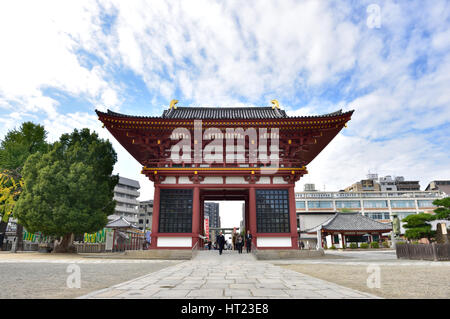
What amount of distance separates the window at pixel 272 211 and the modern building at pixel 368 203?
46.1m

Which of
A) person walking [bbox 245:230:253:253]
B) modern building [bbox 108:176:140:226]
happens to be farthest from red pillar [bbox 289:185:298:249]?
modern building [bbox 108:176:140:226]

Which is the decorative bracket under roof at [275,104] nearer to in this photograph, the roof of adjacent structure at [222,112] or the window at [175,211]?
the roof of adjacent structure at [222,112]

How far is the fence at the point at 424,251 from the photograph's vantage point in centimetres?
1365

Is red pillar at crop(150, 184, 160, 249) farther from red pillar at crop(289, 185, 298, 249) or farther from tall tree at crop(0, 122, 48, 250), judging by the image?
tall tree at crop(0, 122, 48, 250)

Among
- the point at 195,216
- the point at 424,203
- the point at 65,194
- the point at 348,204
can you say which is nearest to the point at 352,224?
the point at 348,204

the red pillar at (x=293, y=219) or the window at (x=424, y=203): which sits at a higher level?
the window at (x=424, y=203)

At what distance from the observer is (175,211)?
17.3 metres

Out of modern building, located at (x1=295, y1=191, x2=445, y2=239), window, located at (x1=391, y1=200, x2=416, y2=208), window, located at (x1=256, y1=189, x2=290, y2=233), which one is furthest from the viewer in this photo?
window, located at (x1=391, y1=200, x2=416, y2=208)

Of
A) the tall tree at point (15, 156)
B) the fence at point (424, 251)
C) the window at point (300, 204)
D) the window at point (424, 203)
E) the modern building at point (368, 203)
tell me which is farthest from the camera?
the window at point (424, 203)

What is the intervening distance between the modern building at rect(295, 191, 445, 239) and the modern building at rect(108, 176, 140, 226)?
146ft

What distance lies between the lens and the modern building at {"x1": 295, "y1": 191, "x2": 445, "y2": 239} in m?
61.9

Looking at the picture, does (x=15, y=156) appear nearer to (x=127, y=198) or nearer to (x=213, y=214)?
(x=127, y=198)

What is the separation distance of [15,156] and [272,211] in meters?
22.1

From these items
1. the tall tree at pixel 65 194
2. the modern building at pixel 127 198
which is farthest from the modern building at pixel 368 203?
the tall tree at pixel 65 194
